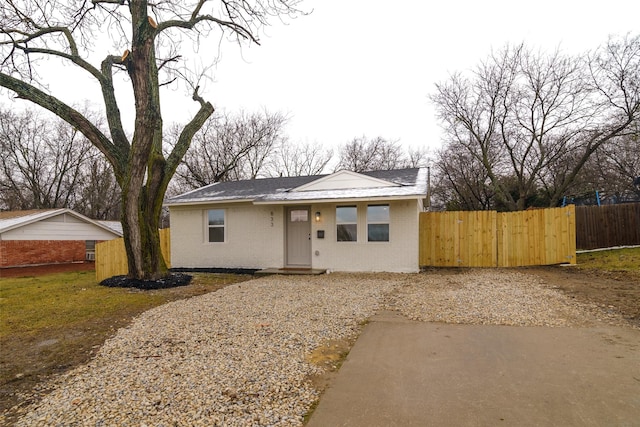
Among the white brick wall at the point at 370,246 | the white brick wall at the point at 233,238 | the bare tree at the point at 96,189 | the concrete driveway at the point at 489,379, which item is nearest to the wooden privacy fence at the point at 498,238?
the white brick wall at the point at 370,246

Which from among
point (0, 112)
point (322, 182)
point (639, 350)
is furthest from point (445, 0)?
point (0, 112)

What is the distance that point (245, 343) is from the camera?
12.1 ft

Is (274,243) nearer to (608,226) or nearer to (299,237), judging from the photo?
(299,237)

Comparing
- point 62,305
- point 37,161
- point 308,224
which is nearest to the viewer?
point 62,305

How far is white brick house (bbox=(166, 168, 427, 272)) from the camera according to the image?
926 centimetres

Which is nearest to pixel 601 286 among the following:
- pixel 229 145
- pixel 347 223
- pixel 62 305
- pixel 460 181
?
pixel 347 223

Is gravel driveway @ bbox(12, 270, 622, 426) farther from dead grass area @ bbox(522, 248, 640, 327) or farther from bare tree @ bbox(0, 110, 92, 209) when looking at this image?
bare tree @ bbox(0, 110, 92, 209)

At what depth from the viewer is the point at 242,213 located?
35.8 ft

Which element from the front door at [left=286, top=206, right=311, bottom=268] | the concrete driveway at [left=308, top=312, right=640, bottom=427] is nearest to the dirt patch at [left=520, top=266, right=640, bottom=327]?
the concrete driveway at [left=308, top=312, right=640, bottom=427]

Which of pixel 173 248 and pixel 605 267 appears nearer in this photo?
pixel 605 267

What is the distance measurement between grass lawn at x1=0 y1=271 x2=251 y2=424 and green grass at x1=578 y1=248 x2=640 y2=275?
399 inches

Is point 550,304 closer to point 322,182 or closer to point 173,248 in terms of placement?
point 322,182

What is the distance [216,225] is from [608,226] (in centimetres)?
1371

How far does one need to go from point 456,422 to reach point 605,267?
926cm
